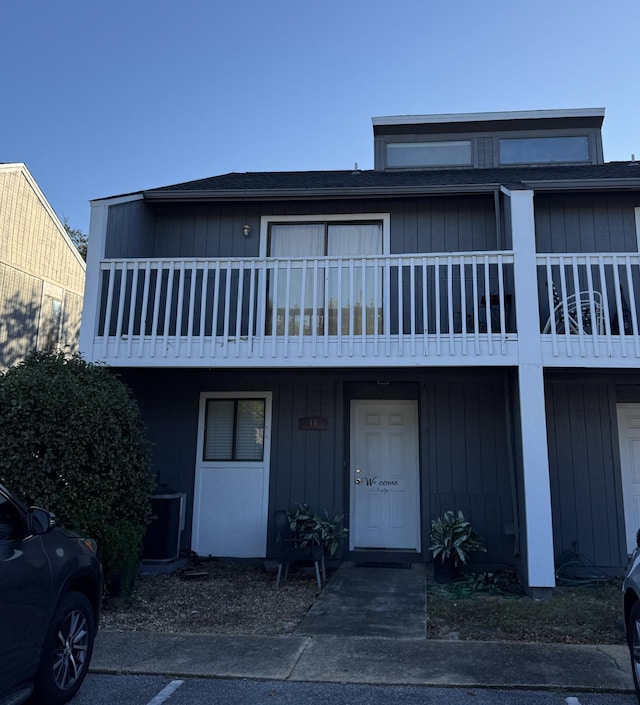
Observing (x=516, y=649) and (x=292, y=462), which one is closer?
(x=516, y=649)

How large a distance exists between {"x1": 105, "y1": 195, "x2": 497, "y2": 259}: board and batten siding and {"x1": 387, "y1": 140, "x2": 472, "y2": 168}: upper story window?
2.36m

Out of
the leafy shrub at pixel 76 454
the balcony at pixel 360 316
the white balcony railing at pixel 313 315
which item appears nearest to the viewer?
the leafy shrub at pixel 76 454

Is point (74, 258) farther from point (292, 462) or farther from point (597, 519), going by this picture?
point (597, 519)

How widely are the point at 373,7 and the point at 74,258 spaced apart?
9560 millimetres

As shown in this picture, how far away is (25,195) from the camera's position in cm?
1281

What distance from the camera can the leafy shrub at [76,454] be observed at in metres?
5.36

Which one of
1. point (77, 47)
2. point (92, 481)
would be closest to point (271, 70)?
point (77, 47)

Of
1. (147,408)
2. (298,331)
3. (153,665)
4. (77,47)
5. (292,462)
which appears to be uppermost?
(77,47)

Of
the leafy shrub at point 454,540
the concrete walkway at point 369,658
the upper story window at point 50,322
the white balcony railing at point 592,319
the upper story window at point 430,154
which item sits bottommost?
the concrete walkway at point 369,658

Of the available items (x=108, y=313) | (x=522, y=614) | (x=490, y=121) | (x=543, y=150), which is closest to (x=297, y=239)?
(x=108, y=313)

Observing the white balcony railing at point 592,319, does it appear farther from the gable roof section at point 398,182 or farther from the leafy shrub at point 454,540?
the leafy shrub at point 454,540

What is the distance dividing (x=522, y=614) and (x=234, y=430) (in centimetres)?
442

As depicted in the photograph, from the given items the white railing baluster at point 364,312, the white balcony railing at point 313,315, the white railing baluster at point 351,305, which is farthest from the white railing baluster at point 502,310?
the white railing baluster at point 351,305

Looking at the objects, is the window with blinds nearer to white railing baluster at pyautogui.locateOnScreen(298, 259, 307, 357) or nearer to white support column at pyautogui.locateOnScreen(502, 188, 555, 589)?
white railing baluster at pyautogui.locateOnScreen(298, 259, 307, 357)
